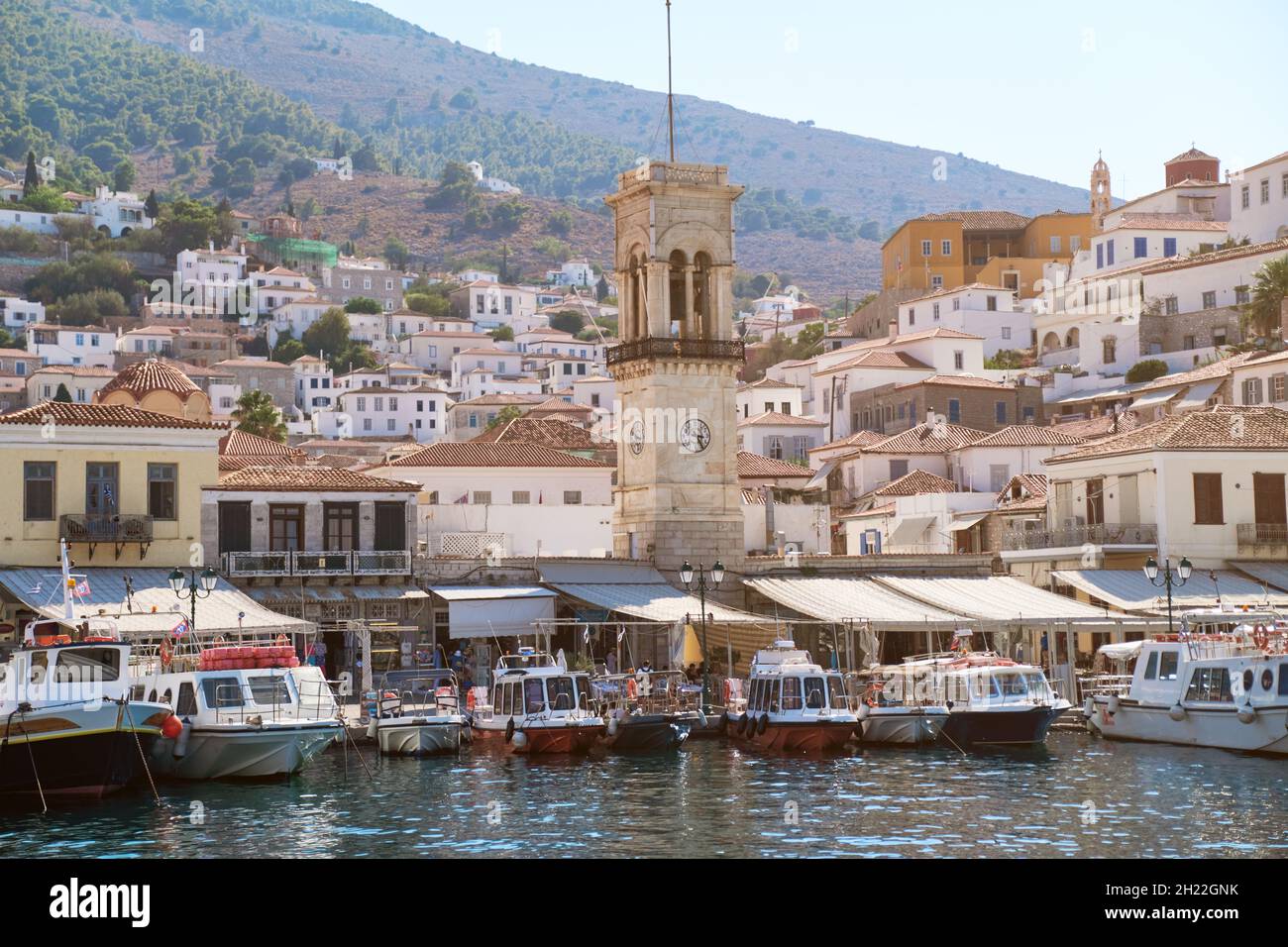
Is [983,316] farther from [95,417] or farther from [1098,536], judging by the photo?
[95,417]

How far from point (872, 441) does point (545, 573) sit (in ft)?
112

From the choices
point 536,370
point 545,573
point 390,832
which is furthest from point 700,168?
point 536,370

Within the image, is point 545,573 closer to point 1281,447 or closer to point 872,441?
point 1281,447

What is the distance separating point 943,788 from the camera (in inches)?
1220

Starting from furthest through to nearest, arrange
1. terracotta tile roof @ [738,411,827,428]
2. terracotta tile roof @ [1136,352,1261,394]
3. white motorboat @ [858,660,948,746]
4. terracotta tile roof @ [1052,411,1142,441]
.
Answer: terracotta tile roof @ [738,411,827,428] → terracotta tile roof @ [1136,352,1261,394] → terracotta tile roof @ [1052,411,1142,441] → white motorboat @ [858,660,948,746]

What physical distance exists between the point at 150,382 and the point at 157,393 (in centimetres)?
72

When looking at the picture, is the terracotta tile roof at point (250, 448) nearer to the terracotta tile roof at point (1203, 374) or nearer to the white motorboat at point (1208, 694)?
the white motorboat at point (1208, 694)

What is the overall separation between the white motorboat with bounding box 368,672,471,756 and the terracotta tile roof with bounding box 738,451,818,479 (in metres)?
39.5

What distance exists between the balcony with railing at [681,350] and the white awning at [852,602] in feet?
22.2

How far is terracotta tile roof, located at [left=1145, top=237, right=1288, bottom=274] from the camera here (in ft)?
286

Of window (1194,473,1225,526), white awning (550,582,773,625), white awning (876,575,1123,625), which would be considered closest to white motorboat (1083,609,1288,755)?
white awning (876,575,1123,625)

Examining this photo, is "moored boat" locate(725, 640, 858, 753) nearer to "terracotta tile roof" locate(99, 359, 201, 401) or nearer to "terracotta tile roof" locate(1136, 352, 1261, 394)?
"terracotta tile roof" locate(99, 359, 201, 401)

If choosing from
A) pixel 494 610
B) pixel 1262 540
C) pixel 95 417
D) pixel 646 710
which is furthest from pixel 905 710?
pixel 95 417

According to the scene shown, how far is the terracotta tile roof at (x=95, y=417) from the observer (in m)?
44.6
